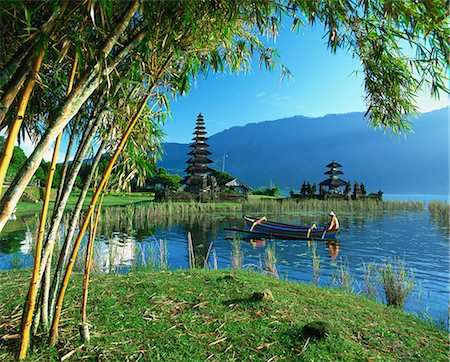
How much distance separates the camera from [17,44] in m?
2.48

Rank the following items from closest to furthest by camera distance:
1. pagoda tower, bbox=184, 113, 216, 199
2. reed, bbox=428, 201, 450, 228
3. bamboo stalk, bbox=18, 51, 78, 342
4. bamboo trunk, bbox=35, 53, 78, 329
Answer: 1. bamboo stalk, bbox=18, 51, 78, 342
2. bamboo trunk, bbox=35, 53, 78, 329
3. reed, bbox=428, 201, 450, 228
4. pagoda tower, bbox=184, 113, 216, 199

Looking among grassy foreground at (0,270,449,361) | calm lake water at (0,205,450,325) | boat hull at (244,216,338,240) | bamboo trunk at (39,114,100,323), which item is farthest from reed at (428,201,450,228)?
bamboo trunk at (39,114,100,323)

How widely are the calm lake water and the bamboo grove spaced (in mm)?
3747

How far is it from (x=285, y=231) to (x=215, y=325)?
1310cm

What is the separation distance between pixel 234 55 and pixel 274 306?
2.99 m

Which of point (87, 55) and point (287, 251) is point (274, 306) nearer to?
point (87, 55)

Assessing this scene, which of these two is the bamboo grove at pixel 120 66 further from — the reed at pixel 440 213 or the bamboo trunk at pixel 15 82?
the reed at pixel 440 213

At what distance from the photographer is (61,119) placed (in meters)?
2.21

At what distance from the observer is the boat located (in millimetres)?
15117

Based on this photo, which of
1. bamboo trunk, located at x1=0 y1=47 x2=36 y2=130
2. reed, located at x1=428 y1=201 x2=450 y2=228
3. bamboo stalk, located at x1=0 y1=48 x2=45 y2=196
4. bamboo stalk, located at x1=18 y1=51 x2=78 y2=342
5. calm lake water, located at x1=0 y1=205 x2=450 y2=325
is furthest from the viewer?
reed, located at x1=428 y1=201 x2=450 y2=228

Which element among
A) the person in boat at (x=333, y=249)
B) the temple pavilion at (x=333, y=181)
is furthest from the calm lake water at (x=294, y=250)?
the temple pavilion at (x=333, y=181)

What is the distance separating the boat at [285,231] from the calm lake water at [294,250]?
0.46 m

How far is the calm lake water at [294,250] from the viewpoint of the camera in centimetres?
741

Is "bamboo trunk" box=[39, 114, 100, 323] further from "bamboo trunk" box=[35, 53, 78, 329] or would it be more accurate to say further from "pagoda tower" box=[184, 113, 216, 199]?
"pagoda tower" box=[184, 113, 216, 199]
